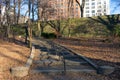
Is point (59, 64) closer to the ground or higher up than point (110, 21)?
closer to the ground

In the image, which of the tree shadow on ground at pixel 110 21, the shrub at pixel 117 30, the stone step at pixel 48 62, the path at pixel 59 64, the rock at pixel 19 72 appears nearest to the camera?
the rock at pixel 19 72

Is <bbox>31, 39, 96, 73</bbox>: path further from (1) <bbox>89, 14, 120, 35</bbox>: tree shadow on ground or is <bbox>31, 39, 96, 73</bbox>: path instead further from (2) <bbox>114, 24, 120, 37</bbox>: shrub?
(1) <bbox>89, 14, 120, 35</bbox>: tree shadow on ground

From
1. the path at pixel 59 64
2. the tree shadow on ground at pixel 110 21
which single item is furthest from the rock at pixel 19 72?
the tree shadow on ground at pixel 110 21

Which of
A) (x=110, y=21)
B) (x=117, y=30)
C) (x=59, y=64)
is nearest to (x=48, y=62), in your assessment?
(x=59, y=64)

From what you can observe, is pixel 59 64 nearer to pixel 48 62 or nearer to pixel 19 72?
pixel 48 62

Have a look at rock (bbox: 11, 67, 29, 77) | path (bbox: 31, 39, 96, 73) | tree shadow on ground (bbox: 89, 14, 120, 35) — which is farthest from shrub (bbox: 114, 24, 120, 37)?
rock (bbox: 11, 67, 29, 77)

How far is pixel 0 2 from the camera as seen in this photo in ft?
91.5

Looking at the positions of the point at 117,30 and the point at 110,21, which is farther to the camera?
the point at 110,21

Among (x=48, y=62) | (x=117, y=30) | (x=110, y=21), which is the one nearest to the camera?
(x=48, y=62)

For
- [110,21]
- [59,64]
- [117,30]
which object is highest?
[110,21]

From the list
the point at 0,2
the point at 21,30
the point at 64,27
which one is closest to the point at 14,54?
the point at 0,2

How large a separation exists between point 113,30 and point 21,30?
42.6 ft

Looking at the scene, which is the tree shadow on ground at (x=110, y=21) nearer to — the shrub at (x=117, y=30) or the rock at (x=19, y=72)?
the shrub at (x=117, y=30)

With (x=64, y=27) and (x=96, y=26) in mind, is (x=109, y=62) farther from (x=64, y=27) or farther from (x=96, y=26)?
(x=64, y=27)
